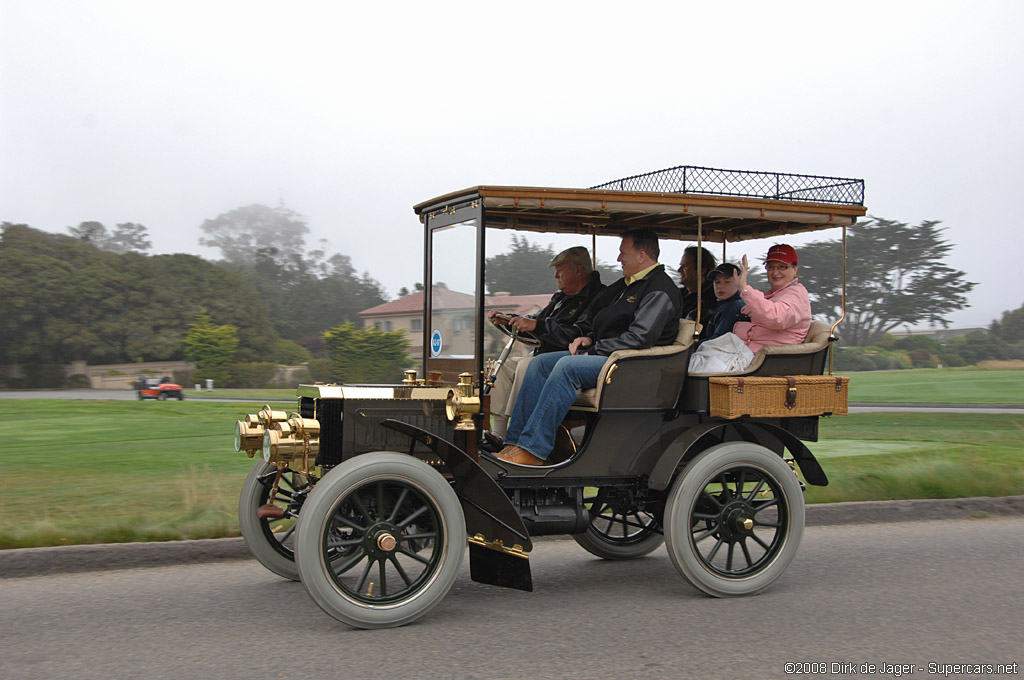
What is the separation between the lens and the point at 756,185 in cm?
562

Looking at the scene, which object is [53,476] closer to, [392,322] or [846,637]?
[392,322]

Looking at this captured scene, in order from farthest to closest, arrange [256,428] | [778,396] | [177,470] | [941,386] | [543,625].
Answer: [941,386] → [177,470] → [778,396] → [256,428] → [543,625]

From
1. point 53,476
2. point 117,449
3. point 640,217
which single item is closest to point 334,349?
point 117,449

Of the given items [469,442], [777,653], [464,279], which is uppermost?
[464,279]

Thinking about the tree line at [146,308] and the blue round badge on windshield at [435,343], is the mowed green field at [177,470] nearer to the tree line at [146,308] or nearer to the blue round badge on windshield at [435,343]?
the blue round badge on windshield at [435,343]

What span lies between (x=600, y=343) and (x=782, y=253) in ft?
4.39

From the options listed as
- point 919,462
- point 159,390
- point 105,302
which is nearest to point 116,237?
point 105,302

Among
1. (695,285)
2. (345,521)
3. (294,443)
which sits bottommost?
(345,521)

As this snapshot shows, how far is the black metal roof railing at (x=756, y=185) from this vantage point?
5418 mm

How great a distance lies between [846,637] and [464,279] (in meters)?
2.73

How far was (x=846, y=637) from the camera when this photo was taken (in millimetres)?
4203

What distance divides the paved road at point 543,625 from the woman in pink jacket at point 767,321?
1.33m

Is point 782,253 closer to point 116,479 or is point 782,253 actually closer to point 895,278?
point 116,479

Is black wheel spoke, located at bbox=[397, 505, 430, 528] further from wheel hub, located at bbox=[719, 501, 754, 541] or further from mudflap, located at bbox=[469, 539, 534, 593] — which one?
wheel hub, located at bbox=[719, 501, 754, 541]
